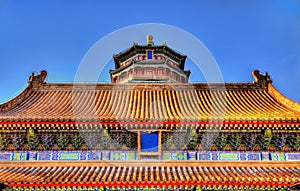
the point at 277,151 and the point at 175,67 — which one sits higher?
the point at 175,67

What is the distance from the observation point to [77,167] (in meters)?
12.2

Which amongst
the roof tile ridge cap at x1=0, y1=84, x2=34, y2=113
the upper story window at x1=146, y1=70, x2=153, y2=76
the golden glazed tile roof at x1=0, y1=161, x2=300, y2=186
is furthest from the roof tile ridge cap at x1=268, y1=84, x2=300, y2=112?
the roof tile ridge cap at x1=0, y1=84, x2=34, y2=113

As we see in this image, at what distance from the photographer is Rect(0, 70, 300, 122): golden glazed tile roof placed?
1402 cm

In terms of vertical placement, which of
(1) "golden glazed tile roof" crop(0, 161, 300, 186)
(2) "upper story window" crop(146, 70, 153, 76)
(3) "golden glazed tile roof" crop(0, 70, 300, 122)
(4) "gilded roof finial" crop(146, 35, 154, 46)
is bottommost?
(1) "golden glazed tile roof" crop(0, 161, 300, 186)

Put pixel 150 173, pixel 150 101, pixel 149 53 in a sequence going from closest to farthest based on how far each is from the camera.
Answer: pixel 150 173
pixel 150 101
pixel 149 53

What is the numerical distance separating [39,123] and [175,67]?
14136 mm

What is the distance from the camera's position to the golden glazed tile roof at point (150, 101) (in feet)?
46.0

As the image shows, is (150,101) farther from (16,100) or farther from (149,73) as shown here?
(149,73)

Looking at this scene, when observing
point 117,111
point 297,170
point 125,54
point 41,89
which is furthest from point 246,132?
point 125,54

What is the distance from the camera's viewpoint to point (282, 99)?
50.3 feet

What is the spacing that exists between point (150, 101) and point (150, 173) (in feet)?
14.7

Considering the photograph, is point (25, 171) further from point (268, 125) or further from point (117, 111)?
point (268, 125)

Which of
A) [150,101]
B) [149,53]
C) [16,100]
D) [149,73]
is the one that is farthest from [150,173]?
[149,53]

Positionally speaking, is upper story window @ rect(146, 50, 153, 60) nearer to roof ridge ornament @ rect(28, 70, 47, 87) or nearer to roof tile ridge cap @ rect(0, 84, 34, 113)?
roof ridge ornament @ rect(28, 70, 47, 87)
